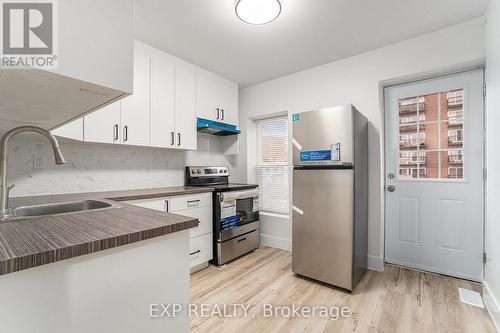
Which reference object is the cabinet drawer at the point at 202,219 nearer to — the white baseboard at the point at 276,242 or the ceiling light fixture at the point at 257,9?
the white baseboard at the point at 276,242

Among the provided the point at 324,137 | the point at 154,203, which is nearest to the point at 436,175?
the point at 324,137

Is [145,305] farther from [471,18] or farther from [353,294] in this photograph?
[471,18]

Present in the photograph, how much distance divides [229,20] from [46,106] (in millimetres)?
1657

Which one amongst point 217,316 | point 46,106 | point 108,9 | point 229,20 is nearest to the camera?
point 108,9

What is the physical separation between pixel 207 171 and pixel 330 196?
5.62 feet

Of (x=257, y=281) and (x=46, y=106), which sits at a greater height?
(x=46, y=106)

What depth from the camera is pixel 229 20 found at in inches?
80.1

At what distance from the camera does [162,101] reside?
2.55m

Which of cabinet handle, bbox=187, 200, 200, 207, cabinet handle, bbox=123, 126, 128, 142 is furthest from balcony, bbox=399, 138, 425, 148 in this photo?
cabinet handle, bbox=123, 126, 128, 142

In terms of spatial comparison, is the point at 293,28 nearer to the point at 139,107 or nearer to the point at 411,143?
the point at 139,107

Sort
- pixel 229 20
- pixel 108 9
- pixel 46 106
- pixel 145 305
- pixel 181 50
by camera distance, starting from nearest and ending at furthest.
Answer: pixel 108 9, pixel 145 305, pixel 46 106, pixel 229 20, pixel 181 50

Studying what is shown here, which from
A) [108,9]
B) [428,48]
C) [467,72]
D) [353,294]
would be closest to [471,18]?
[428,48]

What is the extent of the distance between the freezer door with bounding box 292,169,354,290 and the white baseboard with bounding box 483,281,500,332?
0.94 metres

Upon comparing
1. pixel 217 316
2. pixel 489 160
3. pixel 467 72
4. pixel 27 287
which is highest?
pixel 467 72
